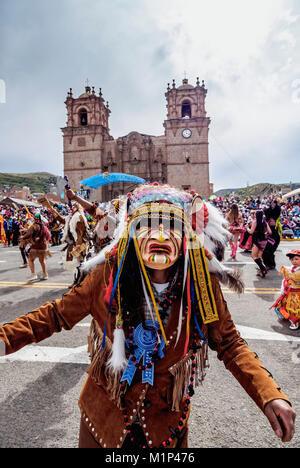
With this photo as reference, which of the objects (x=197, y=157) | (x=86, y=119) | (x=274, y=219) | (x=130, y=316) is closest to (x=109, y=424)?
(x=130, y=316)

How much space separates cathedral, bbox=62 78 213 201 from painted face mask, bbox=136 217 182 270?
38429 millimetres

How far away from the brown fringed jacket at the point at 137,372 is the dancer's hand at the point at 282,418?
1.1 inches

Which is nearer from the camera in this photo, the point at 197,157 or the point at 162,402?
the point at 162,402

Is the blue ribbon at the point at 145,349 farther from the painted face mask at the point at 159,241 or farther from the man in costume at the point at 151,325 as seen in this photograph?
the painted face mask at the point at 159,241

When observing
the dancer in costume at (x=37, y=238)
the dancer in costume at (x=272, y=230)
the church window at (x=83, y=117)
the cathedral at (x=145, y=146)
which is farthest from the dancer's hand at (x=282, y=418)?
the church window at (x=83, y=117)

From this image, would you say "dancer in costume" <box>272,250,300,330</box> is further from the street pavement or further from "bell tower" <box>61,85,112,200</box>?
"bell tower" <box>61,85,112,200</box>

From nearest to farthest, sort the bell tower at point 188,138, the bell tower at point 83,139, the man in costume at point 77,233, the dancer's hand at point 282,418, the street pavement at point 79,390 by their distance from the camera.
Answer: the dancer's hand at point 282,418
the street pavement at point 79,390
the man in costume at point 77,233
the bell tower at point 188,138
the bell tower at point 83,139

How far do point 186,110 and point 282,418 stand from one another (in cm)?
4469

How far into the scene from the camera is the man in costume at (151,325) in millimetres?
1250

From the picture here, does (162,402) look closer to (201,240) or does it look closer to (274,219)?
(201,240)

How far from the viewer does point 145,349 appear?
1.30 meters

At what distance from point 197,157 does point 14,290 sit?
36.8 metres

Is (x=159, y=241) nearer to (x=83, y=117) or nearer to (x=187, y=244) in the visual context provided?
(x=187, y=244)

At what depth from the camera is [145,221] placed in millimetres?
1366
